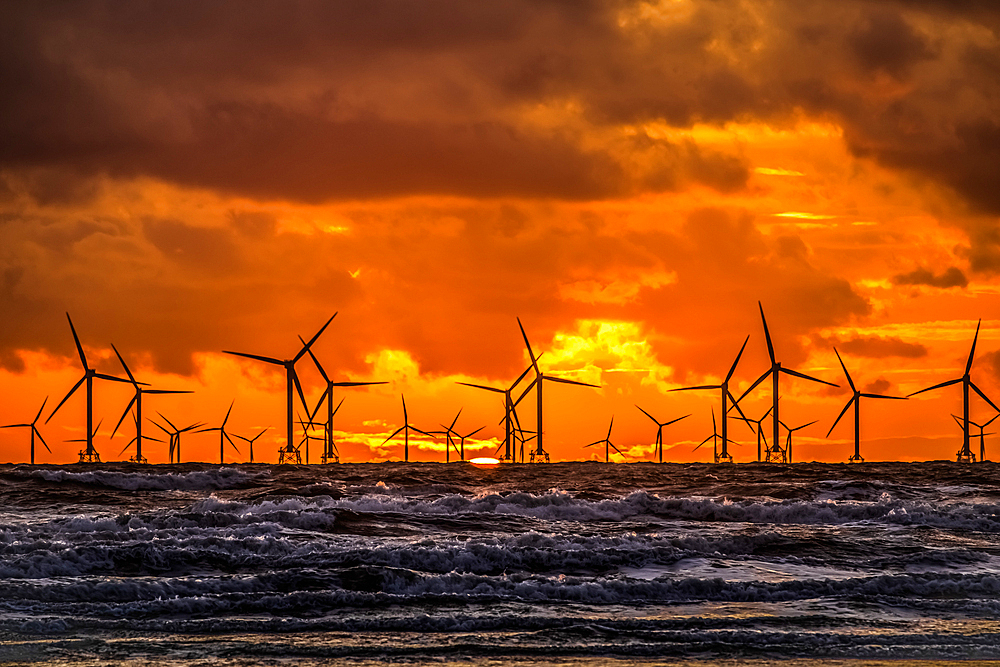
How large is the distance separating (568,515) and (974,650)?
984 inches

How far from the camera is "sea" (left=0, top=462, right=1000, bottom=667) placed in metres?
17.6

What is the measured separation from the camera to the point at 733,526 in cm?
3747

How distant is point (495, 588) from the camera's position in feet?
75.5

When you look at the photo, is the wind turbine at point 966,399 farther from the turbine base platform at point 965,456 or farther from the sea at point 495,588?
the sea at point 495,588

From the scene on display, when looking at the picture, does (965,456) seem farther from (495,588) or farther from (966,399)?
(495,588)

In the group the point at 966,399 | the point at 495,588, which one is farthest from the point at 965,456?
the point at 495,588

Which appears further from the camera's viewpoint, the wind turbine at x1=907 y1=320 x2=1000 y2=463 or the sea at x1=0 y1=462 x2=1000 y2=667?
the wind turbine at x1=907 y1=320 x2=1000 y2=463

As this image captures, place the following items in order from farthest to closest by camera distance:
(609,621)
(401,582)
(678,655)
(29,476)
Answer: (29,476)
(401,582)
(609,621)
(678,655)

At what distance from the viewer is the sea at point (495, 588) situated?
1764 centimetres

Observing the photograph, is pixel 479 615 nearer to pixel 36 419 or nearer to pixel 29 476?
pixel 29 476

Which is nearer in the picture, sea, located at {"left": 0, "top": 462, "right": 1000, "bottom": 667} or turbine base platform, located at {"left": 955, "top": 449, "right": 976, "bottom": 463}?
sea, located at {"left": 0, "top": 462, "right": 1000, "bottom": 667}

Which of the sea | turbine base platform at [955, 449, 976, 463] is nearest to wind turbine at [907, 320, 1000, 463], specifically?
turbine base platform at [955, 449, 976, 463]

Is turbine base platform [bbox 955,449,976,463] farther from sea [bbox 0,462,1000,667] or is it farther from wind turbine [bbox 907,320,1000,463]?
sea [bbox 0,462,1000,667]

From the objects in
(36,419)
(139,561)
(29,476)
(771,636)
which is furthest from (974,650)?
(36,419)
